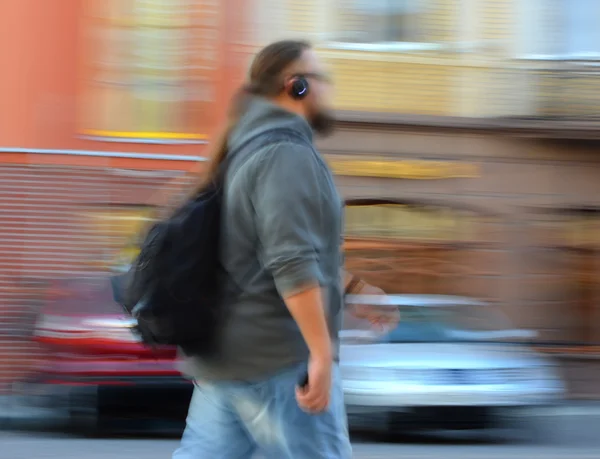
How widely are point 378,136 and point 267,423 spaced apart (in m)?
12.5

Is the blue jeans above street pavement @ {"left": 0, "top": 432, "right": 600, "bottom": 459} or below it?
above

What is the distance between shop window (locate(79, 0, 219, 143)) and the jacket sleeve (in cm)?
1252

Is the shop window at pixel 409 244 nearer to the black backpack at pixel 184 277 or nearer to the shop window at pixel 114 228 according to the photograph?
the shop window at pixel 114 228

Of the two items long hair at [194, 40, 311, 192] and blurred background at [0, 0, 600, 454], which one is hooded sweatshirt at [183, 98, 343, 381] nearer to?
long hair at [194, 40, 311, 192]

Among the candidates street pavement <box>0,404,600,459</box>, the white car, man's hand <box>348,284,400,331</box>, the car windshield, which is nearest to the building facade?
street pavement <box>0,404,600,459</box>

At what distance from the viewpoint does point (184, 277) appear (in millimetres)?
2814

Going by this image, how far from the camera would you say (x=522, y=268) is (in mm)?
15500

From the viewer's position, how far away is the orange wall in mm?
14875

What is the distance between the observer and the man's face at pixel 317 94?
290 cm

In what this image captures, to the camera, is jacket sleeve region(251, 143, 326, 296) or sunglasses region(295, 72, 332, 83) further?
sunglasses region(295, 72, 332, 83)

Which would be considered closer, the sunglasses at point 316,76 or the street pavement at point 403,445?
the sunglasses at point 316,76

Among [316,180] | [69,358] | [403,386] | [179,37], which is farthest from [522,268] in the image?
[316,180]

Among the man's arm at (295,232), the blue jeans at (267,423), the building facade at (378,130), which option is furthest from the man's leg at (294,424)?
the building facade at (378,130)

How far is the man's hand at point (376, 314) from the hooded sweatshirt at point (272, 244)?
476 mm
